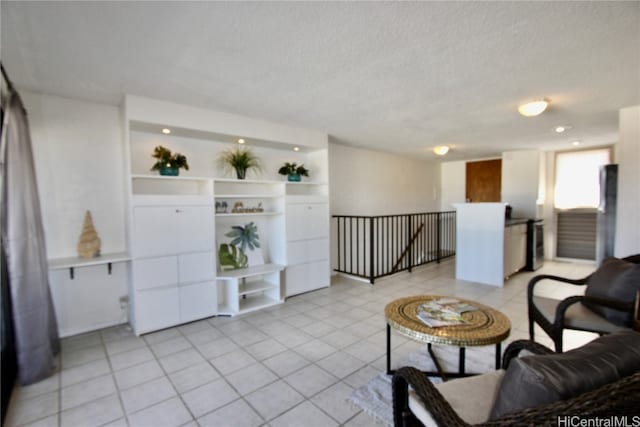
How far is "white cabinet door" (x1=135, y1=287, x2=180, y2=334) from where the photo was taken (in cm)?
298

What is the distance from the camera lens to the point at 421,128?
429 centimetres

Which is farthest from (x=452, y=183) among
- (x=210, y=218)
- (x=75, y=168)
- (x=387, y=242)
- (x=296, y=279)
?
(x=75, y=168)

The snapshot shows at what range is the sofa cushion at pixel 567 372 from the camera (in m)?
0.80

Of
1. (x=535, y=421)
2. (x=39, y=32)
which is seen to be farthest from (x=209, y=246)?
(x=535, y=421)

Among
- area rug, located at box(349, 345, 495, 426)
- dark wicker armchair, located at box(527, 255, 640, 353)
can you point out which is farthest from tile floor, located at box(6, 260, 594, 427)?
dark wicker armchair, located at box(527, 255, 640, 353)

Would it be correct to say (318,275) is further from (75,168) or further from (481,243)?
(75,168)

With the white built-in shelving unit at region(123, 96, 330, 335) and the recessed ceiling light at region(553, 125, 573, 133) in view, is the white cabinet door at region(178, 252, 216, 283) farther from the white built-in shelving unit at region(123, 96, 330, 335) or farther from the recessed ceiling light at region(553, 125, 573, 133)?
the recessed ceiling light at region(553, 125, 573, 133)

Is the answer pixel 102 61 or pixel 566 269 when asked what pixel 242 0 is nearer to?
pixel 102 61

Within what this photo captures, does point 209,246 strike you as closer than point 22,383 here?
No

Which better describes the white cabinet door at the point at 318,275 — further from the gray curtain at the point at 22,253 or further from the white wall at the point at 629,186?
the white wall at the point at 629,186

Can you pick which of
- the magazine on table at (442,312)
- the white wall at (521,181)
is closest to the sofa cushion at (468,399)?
the magazine on table at (442,312)

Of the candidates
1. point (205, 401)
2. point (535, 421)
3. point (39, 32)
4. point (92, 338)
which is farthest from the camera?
point (92, 338)

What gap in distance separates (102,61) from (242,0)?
1.43 m

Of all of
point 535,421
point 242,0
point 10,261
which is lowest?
point 535,421
